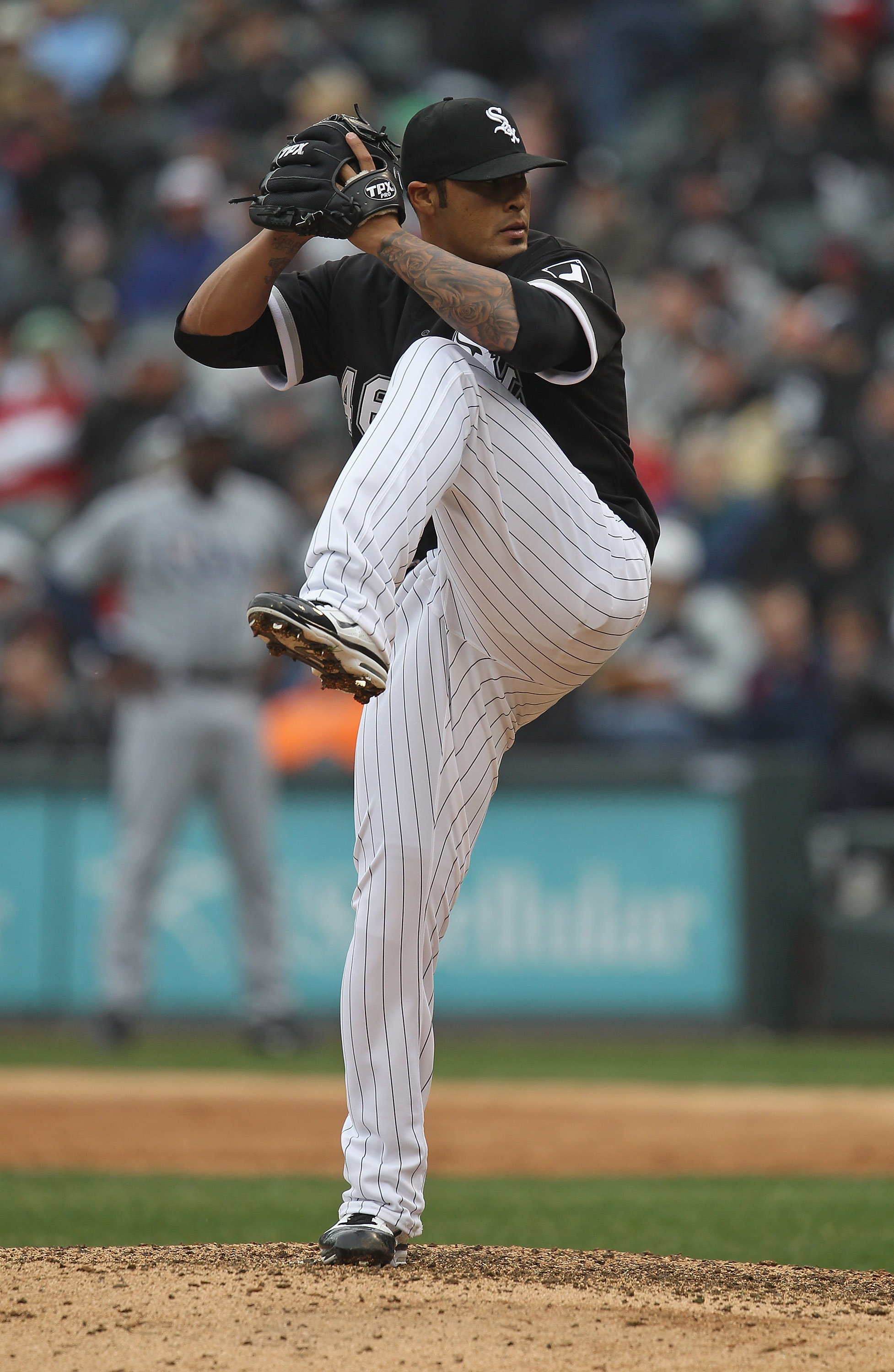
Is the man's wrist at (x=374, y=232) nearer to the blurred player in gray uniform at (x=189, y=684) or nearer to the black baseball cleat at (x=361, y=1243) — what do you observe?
the black baseball cleat at (x=361, y=1243)

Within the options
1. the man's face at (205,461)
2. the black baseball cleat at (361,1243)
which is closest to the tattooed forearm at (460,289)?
the black baseball cleat at (361,1243)

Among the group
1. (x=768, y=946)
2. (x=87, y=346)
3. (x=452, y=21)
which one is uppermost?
(x=452, y=21)

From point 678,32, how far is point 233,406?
450 centimetres

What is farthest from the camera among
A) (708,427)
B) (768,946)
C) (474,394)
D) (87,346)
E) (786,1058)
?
(87,346)

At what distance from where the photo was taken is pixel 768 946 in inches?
342

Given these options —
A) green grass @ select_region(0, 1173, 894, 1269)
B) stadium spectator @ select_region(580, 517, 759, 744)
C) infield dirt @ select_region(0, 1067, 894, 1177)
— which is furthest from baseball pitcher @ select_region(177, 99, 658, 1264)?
stadium spectator @ select_region(580, 517, 759, 744)

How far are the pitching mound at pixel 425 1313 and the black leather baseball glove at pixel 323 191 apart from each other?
1.78 m

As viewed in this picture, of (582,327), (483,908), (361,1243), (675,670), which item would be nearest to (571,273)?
(582,327)

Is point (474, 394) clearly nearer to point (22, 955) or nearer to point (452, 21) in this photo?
point (22, 955)

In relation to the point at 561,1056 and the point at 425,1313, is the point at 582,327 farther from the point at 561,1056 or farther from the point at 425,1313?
the point at 561,1056

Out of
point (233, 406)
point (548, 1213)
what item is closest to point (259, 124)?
point (233, 406)

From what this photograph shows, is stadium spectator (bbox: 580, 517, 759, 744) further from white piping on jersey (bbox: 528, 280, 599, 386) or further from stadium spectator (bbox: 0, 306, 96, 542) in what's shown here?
white piping on jersey (bbox: 528, 280, 599, 386)

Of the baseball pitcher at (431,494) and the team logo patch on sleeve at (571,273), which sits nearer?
the baseball pitcher at (431,494)

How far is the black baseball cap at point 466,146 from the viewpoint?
3.41 meters
